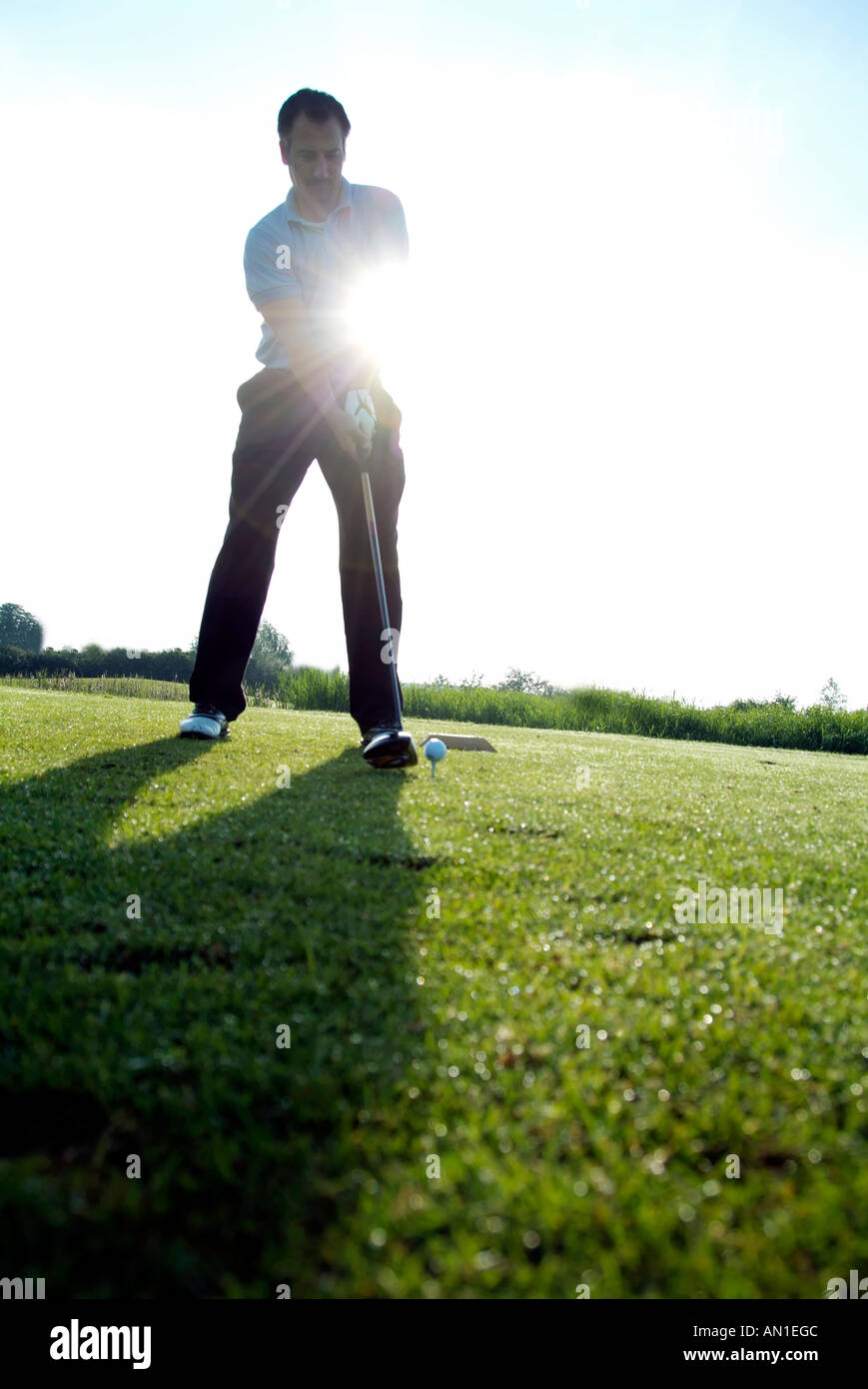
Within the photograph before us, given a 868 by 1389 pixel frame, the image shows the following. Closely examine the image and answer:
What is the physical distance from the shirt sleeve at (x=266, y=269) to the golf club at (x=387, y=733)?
110 cm

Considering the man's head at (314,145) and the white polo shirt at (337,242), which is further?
the white polo shirt at (337,242)

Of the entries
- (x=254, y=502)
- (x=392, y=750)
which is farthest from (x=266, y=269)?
(x=392, y=750)

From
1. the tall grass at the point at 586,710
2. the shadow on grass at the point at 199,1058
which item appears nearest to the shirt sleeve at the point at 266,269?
the shadow on grass at the point at 199,1058

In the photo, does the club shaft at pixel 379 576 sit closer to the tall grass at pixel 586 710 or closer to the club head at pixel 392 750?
the club head at pixel 392 750

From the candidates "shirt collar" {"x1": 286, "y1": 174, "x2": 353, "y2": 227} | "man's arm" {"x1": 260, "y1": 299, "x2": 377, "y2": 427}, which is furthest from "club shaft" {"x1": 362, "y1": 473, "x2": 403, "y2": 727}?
"shirt collar" {"x1": 286, "y1": 174, "x2": 353, "y2": 227}

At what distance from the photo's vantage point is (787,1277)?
0.75 metres

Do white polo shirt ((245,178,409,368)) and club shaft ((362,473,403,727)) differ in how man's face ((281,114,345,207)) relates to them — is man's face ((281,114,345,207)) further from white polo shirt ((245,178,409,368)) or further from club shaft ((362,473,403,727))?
club shaft ((362,473,403,727))

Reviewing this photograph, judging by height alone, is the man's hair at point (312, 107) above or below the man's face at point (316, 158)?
above

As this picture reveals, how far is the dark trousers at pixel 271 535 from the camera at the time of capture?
4.33 meters

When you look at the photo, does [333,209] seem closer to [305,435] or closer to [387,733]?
[305,435]

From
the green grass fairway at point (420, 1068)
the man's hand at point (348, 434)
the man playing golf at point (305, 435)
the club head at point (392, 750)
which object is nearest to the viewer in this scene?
the green grass fairway at point (420, 1068)

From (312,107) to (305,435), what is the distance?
167 centimetres

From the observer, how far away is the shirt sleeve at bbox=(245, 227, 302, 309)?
4.21 m

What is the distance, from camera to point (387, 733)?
3.78 metres
